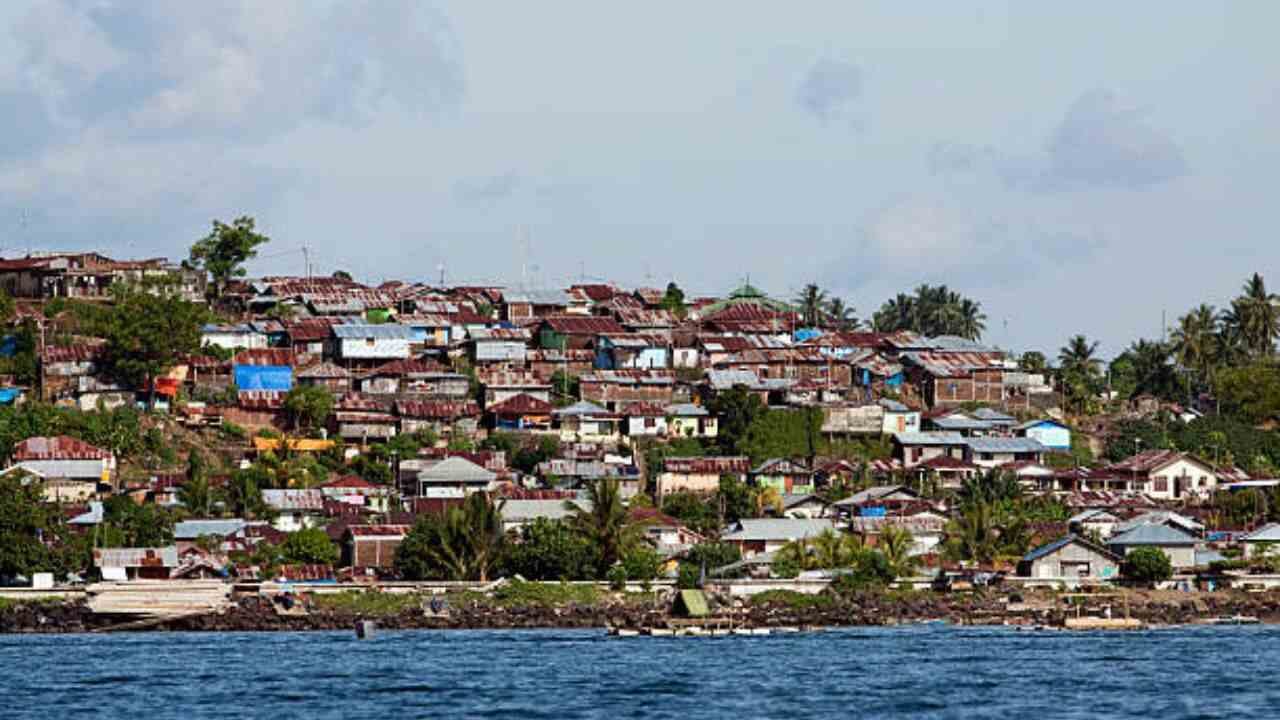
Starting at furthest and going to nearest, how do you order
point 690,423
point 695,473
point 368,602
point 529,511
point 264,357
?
point 264,357, point 690,423, point 695,473, point 529,511, point 368,602

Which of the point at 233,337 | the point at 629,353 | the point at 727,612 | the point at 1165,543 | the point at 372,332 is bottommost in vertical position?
the point at 727,612

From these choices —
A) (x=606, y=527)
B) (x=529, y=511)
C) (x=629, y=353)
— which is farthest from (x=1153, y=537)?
(x=629, y=353)

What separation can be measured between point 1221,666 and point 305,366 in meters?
53.0

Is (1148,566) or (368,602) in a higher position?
(1148,566)

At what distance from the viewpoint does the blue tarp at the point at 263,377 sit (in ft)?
340

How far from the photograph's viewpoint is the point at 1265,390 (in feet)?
369

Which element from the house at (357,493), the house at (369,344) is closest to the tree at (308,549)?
the house at (357,493)

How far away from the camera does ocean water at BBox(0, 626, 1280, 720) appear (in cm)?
5431

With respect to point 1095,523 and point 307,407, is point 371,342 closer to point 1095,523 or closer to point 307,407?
point 307,407

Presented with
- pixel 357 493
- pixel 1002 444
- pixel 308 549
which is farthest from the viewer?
pixel 1002 444

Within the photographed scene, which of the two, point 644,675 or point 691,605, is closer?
point 644,675

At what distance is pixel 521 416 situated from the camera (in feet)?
339

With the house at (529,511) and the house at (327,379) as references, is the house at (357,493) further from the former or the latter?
the house at (327,379)

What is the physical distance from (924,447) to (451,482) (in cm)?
2169
